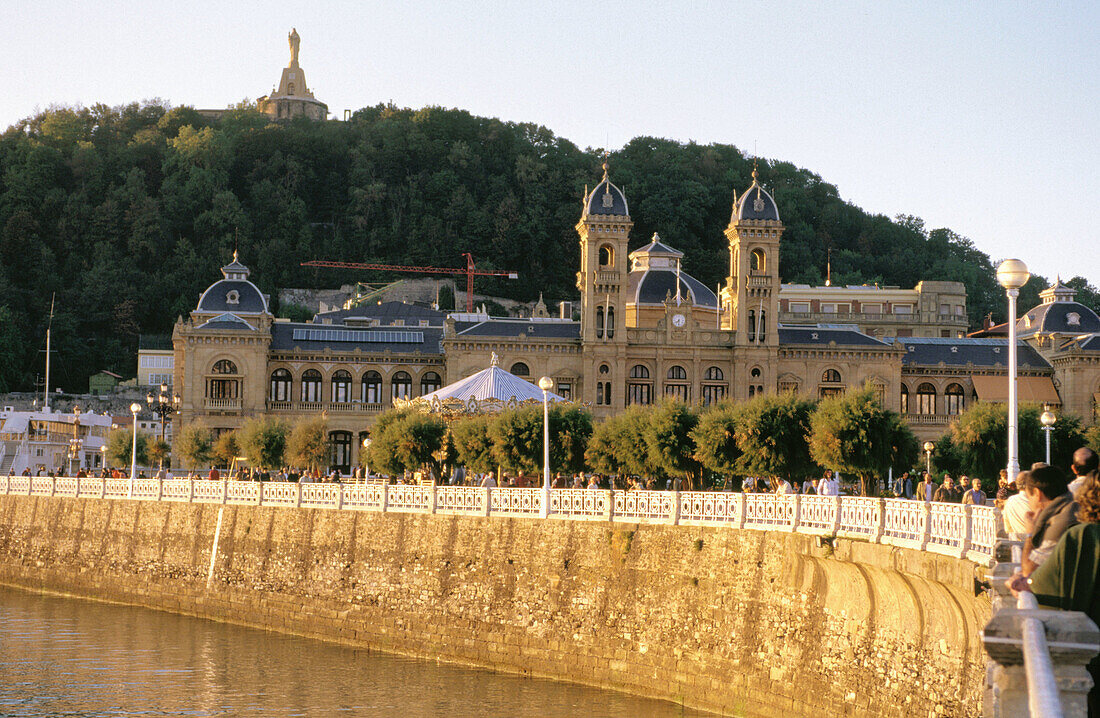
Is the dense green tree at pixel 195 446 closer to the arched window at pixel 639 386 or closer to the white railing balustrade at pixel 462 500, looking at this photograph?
the arched window at pixel 639 386

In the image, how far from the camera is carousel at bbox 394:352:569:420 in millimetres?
44438

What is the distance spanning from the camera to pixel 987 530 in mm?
17797

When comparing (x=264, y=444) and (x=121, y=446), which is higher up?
(x=264, y=444)

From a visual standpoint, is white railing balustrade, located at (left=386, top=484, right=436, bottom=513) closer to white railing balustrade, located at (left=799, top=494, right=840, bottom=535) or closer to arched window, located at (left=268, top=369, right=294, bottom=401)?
white railing balustrade, located at (left=799, top=494, right=840, bottom=535)

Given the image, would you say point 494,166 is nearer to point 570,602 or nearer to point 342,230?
point 342,230

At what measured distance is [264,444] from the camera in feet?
195

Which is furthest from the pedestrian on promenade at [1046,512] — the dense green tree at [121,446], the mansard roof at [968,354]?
the mansard roof at [968,354]

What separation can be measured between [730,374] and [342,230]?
191 feet

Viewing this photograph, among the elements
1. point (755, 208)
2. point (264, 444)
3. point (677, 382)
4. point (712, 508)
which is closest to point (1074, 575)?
point (712, 508)

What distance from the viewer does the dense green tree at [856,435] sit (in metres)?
38.4

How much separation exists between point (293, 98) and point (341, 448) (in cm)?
9584

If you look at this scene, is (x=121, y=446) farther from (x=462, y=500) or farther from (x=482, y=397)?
(x=462, y=500)

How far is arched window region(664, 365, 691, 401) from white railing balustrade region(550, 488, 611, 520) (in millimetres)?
50385

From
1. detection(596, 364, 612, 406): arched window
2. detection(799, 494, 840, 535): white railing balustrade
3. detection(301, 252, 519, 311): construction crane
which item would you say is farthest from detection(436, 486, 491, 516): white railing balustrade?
detection(301, 252, 519, 311): construction crane
